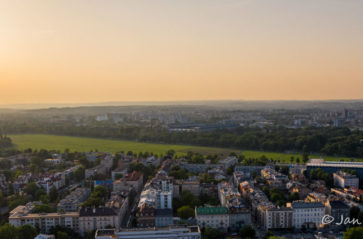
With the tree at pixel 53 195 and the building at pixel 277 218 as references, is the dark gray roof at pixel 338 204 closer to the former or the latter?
the building at pixel 277 218

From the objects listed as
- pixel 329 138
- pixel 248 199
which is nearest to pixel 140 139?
pixel 329 138

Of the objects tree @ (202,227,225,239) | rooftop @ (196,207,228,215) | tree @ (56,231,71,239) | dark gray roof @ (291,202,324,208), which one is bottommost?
tree @ (202,227,225,239)

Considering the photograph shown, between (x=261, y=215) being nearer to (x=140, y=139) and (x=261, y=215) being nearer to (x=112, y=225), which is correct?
(x=112, y=225)

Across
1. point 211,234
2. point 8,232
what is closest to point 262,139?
point 211,234

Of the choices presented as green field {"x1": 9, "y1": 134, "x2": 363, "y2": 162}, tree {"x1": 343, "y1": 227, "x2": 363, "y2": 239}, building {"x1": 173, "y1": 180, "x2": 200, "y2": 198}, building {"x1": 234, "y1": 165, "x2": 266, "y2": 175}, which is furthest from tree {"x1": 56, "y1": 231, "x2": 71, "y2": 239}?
green field {"x1": 9, "y1": 134, "x2": 363, "y2": 162}

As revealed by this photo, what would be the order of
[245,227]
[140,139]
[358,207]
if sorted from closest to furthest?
[245,227]
[358,207]
[140,139]

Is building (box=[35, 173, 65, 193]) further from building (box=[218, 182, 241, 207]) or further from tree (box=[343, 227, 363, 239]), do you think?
tree (box=[343, 227, 363, 239])
